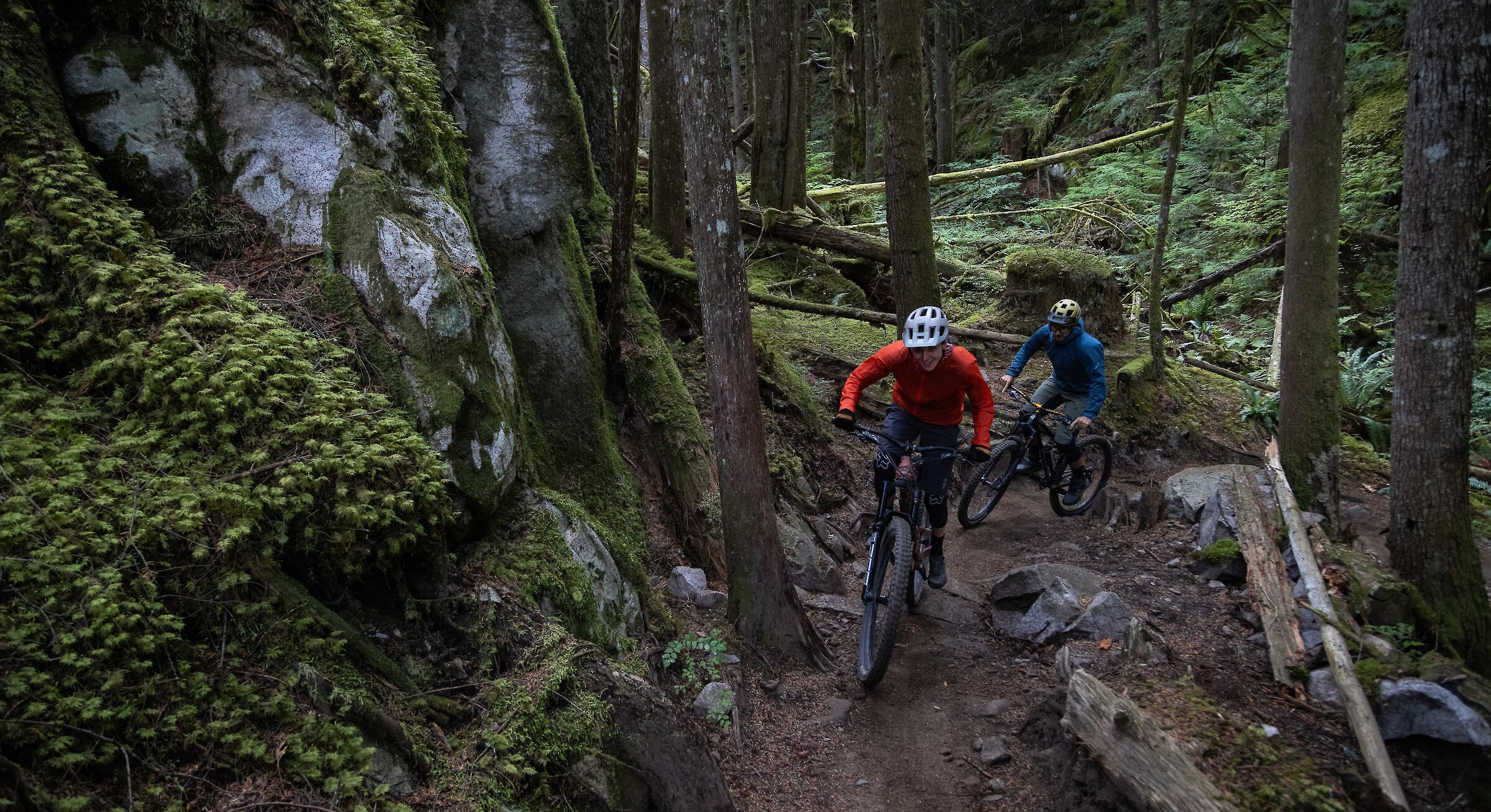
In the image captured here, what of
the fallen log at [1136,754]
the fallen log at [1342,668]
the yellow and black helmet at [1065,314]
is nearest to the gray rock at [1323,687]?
the fallen log at [1342,668]

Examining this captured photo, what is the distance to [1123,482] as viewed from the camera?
396 inches

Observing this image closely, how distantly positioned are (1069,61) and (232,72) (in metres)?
31.6

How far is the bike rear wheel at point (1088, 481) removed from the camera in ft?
29.4

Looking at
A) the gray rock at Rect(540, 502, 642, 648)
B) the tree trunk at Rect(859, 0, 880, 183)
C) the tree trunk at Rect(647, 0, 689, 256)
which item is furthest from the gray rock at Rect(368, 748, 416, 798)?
the tree trunk at Rect(859, 0, 880, 183)

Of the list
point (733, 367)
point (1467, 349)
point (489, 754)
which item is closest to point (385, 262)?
point (733, 367)

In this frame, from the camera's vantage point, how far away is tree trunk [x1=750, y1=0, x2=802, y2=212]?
40.2 feet

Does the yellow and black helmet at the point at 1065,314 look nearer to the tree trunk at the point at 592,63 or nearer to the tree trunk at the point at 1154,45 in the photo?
the tree trunk at the point at 592,63

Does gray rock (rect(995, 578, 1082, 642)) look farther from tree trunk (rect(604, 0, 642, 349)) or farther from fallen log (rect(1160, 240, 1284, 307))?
fallen log (rect(1160, 240, 1284, 307))

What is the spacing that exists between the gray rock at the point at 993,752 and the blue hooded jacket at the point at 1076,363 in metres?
4.50

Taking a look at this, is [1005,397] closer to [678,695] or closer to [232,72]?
[678,695]

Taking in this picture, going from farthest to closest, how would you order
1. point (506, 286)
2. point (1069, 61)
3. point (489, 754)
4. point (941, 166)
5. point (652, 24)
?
point (1069, 61)
point (941, 166)
point (652, 24)
point (506, 286)
point (489, 754)

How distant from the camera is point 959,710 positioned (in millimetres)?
5609

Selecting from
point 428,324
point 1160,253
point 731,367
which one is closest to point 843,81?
point 1160,253

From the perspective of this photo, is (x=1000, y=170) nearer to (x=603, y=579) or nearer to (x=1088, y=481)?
(x=1088, y=481)
